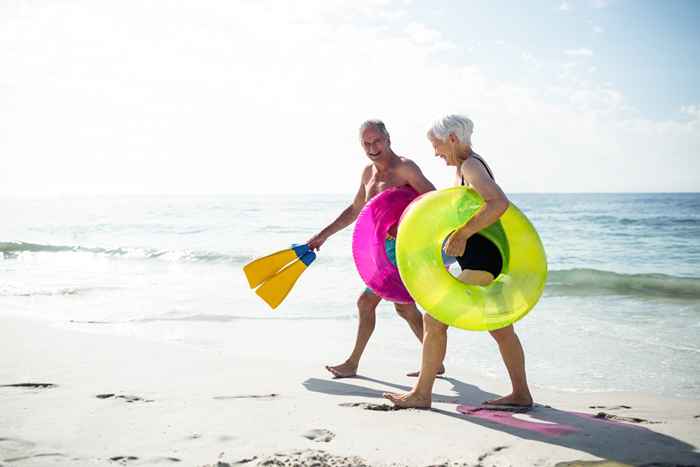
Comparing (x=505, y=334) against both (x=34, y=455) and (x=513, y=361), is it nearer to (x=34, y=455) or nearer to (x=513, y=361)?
(x=513, y=361)

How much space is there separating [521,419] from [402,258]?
1096 mm

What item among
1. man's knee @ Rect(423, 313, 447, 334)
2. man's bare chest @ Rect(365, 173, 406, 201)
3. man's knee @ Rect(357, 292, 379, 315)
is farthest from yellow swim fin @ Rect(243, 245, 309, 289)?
man's knee @ Rect(423, 313, 447, 334)

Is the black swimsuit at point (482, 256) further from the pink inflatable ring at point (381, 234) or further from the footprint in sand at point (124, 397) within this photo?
the footprint in sand at point (124, 397)

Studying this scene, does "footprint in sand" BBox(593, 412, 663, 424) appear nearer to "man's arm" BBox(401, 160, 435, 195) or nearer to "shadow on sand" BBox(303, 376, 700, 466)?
"shadow on sand" BBox(303, 376, 700, 466)

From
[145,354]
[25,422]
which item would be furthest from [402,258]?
[145,354]

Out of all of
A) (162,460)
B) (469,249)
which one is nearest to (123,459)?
(162,460)

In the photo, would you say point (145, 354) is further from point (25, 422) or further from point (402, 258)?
point (402, 258)

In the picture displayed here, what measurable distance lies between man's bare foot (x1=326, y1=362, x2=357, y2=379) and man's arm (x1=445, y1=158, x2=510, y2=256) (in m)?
1.58

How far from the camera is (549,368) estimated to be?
4887 millimetres

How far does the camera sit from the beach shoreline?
8.53 ft

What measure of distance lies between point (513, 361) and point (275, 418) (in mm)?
1306

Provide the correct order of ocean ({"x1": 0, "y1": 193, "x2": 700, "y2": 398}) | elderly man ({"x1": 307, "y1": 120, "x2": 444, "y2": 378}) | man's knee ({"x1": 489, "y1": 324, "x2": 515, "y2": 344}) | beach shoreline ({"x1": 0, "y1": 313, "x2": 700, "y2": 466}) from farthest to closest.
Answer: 1. ocean ({"x1": 0, "y1": 193, "x2": 700, "y2": 398})
2. elderly man ({"x1": 307, "y1": 120, "x2": 444, "y2": 378})
3. man's knee ({"x1": 489, "y1": 324, "x2": 515, "y2": 344})
4. beach shoreline ({"x1": 0, "y1": 313, "x2": 700, "y2": 466})

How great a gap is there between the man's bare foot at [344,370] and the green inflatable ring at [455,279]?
56.0 inches

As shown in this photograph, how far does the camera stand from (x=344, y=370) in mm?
4250
